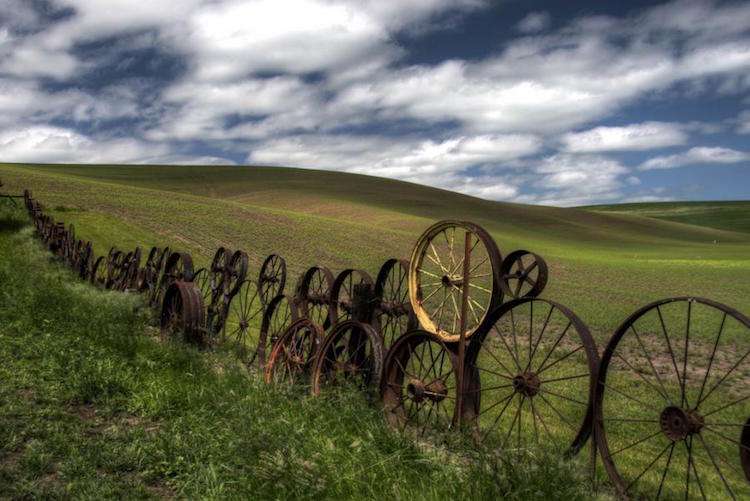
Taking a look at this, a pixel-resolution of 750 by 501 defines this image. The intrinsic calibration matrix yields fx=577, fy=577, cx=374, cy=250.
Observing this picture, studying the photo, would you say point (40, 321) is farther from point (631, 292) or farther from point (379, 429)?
point (631, 292)

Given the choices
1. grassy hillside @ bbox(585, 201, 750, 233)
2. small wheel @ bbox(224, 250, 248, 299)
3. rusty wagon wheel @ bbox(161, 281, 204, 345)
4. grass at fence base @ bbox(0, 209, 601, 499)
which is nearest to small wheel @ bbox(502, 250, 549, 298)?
grass at fence base @ bbox(0, 209, 601, 499)

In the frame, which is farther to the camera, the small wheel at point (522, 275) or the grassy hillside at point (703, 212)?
the grassy hillside at point (703, 212)

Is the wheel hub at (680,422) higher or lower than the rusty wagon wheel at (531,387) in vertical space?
higher

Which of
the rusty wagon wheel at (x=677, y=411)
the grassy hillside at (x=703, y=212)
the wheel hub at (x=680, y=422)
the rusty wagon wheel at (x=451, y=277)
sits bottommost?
the rusty wagon wheel at (x=677, y=411)

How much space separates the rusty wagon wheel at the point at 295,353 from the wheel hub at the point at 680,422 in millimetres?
3700

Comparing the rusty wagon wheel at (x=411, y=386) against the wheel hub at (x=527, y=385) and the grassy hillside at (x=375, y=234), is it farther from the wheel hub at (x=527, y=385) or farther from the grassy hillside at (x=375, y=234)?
the grassy hillside at (x=375, y=234)

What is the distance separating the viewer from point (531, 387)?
4453mm

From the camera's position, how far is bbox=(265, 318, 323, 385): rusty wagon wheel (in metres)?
6.62

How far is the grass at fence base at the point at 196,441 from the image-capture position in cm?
345

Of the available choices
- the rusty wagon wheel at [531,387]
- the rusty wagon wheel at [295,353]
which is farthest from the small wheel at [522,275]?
the rusty wagon wheel at [295,353]

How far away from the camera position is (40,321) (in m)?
7.68

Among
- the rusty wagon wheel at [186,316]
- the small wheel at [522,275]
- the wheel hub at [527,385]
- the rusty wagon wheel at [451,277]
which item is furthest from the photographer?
the rusty wagon wheel at [186,316]

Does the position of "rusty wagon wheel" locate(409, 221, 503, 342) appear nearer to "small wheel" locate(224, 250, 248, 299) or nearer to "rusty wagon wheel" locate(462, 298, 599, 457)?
"rusty wagon wheel" locate(462, 298, 599, 457)

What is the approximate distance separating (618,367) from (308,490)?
1002 cm
